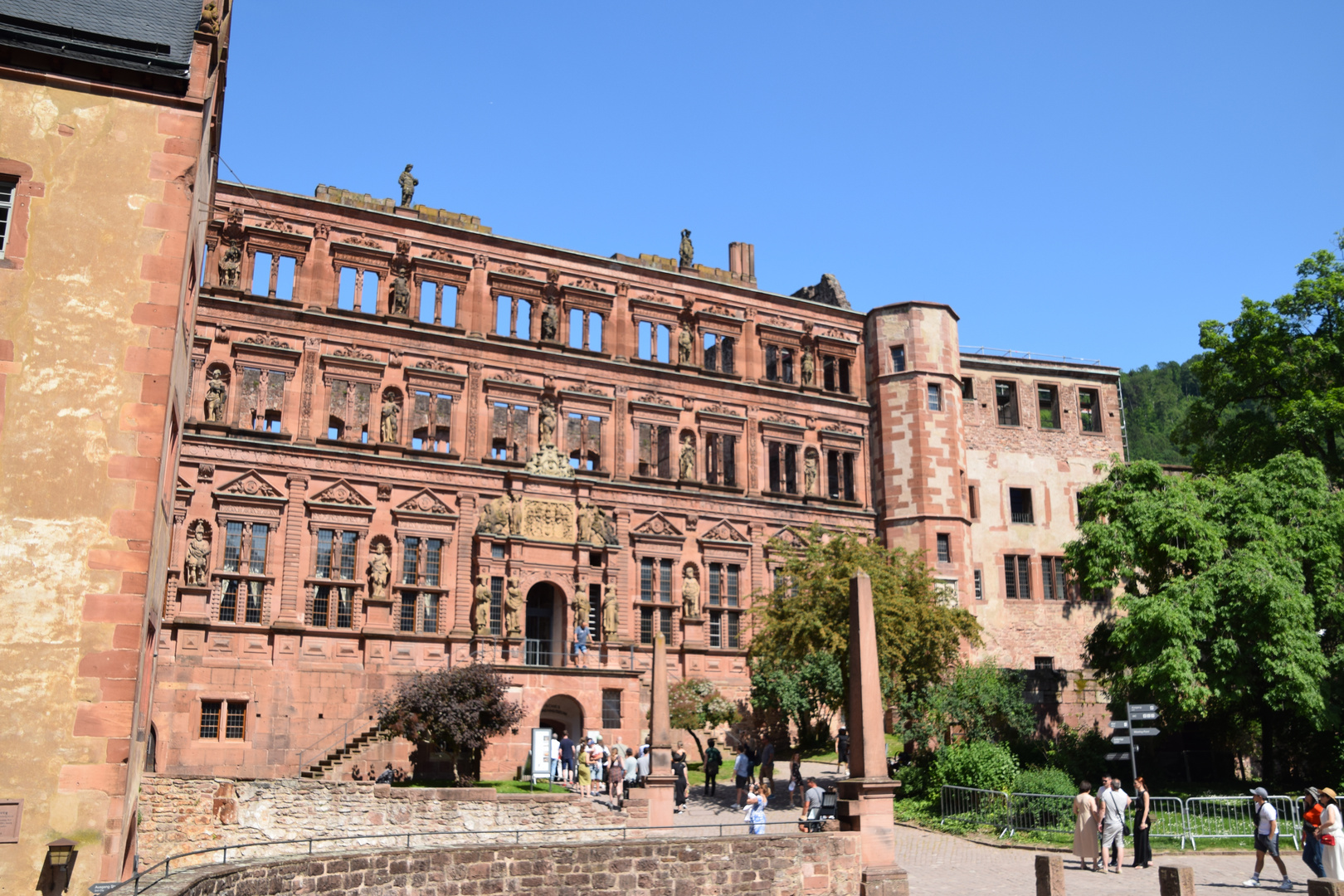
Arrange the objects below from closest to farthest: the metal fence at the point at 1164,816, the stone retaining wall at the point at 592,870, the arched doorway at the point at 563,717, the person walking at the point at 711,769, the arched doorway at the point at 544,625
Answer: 1. the stone retaining wall at the point at 592,870
2. the metal fence at the point at 1164,816
3. the person walking at the point at 711,769
4. the arched doorway at the point at 563,717
5. the arched doorway at the point at 544,625

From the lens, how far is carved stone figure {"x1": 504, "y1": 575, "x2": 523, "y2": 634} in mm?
37062

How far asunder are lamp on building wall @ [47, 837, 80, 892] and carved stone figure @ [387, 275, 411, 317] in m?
26.0

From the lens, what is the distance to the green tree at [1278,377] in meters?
37.8

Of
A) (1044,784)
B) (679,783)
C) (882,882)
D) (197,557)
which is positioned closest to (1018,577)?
(1044,784)

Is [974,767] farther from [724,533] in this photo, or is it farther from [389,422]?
[389,422]

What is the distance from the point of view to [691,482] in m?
42.0

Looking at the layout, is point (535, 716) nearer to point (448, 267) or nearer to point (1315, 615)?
point (448, 267)

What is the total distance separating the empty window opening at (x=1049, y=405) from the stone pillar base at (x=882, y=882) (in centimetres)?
3270

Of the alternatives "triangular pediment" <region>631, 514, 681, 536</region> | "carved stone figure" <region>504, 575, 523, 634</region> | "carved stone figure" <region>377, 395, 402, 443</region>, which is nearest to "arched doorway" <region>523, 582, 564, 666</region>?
"carved stone figure" <region>504, 575, 523, 634</region>

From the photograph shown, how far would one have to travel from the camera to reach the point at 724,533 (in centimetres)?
4234

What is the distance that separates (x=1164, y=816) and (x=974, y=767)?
4.59 m

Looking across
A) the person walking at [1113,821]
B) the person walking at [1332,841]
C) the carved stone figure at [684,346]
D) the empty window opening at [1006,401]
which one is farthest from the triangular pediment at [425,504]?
the person walking at [1332,841]

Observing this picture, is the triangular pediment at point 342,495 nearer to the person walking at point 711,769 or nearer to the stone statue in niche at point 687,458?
the stone statue in niche at point 687,458

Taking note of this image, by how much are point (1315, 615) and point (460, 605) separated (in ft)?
77.4
